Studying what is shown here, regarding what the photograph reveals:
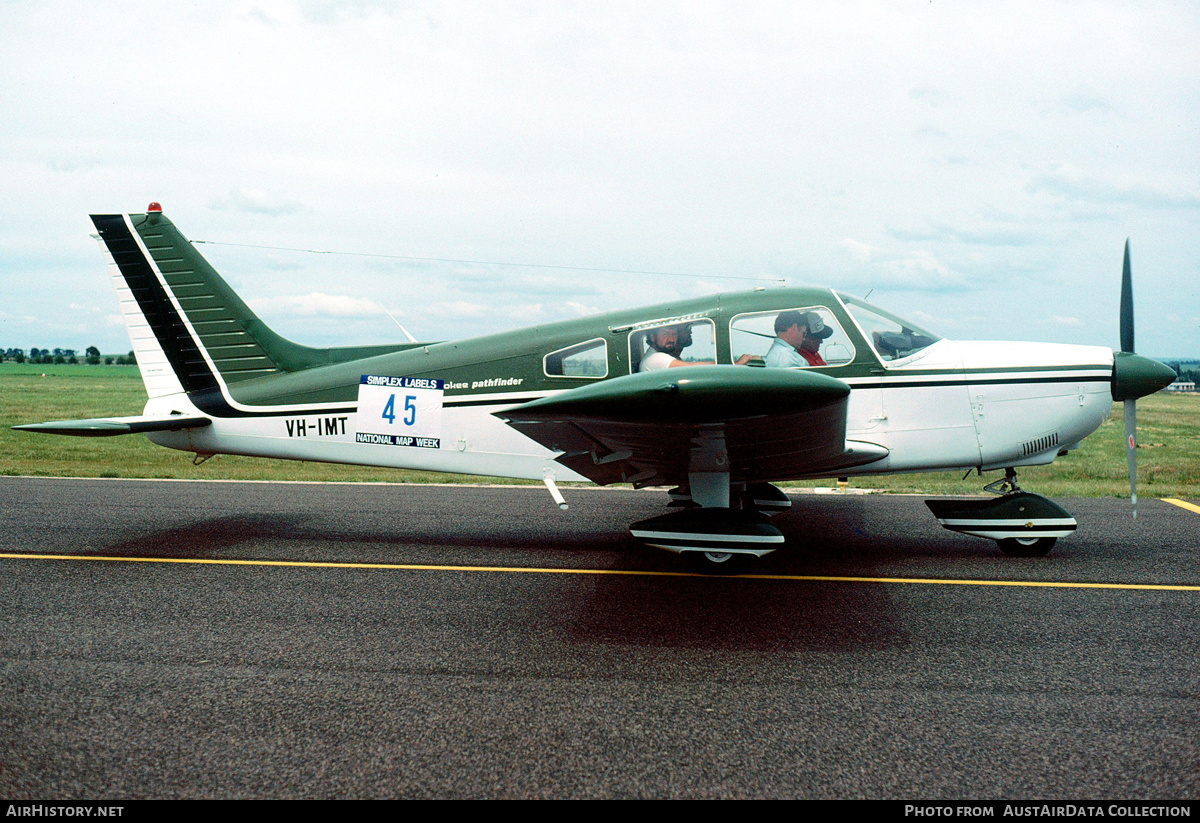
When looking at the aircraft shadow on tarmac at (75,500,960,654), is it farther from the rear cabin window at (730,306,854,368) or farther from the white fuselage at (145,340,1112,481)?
the rear cabin window at (730,306,854,368)

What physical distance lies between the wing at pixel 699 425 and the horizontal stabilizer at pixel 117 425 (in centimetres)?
363

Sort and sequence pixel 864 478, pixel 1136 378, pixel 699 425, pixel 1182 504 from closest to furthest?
pixel 699 425
pixel 1136 378
pixel 1182 504
pixel 864 478

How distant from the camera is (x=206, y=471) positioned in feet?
43.0

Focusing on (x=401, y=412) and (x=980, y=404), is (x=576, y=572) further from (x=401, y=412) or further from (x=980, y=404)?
(x=980, y=404)

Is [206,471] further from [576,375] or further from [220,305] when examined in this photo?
[576,375]

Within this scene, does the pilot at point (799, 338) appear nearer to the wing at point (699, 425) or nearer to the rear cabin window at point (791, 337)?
the rear cabin window at point (791, 337)

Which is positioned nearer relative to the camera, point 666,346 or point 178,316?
point 666,346

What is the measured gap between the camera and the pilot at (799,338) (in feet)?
21.1

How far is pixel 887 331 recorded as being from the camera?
21.5 feet

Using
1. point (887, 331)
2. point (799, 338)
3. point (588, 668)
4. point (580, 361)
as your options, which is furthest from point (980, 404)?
point (588, 668)

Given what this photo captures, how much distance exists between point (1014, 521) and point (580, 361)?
377 cm
